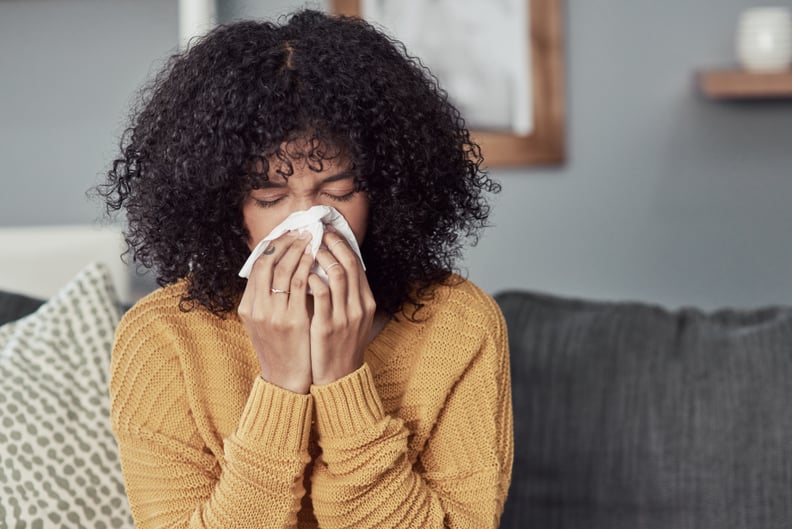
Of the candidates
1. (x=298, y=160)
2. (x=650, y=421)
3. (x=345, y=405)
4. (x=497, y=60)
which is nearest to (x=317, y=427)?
(x=345, y=405)

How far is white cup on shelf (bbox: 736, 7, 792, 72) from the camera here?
2197 mm

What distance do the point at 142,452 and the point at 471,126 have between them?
4.93 ft

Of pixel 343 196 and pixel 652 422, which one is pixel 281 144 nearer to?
pixel 343 196

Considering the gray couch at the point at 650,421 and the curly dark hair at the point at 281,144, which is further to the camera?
the gray couch at the point at 650,421

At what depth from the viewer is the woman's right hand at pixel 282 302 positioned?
103 centimetres

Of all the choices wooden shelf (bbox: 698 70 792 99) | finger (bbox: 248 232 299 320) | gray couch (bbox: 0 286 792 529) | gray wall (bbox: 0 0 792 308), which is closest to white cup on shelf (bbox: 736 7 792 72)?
wooden shelf (bbox: 698 70 792 99)

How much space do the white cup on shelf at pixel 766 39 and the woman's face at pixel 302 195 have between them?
1.49 m

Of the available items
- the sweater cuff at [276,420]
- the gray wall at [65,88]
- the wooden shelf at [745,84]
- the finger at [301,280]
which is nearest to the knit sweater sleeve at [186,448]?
the sweater cuff at [276,420]

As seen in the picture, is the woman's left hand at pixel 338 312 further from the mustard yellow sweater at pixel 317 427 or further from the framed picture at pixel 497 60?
the framed picture at pixel 497 60

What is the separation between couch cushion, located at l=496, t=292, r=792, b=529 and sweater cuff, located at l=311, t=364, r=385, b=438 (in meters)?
0.54

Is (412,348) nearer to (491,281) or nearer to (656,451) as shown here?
(656,451)

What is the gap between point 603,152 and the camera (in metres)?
2.44

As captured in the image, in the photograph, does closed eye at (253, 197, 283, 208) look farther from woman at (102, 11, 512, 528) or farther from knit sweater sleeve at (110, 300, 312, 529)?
knit sweater sleeve at (110, 300, 312, 529)

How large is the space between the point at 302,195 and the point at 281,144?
0.18ft
